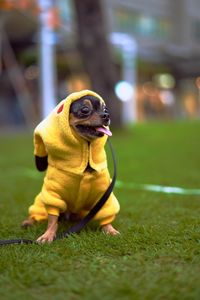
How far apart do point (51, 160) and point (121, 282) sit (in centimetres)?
113

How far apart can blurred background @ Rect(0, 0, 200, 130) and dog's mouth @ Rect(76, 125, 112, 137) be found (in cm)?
704

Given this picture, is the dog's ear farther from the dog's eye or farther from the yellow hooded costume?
the dog's eye

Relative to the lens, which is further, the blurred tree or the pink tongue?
the blurred tree

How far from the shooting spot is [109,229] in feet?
9.79

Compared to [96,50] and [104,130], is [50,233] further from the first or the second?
[96,50]

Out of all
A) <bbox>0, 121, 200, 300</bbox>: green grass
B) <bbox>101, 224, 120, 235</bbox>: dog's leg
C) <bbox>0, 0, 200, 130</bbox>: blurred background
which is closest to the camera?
<bbox>0, 121, 200, 300</bbox>: green grass

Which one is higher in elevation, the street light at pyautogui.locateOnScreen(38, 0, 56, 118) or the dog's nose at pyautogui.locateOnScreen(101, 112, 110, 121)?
the dog's nose at pyautogui.locateOnScreen(101, 112, 110, 121)

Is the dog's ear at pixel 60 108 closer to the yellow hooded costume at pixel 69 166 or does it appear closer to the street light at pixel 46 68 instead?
the yellow hooded costume at pixel 69 166

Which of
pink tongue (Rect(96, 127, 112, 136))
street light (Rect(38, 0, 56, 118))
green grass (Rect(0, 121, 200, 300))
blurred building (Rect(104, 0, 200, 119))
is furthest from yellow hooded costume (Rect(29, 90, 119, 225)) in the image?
blurred building (Rect(104, 0, 200, 119))

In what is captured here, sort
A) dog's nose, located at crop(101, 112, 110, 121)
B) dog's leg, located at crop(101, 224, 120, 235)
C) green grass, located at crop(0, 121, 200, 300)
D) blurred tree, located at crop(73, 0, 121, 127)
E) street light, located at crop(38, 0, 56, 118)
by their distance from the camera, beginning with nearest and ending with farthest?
1. green grass, located at crop(0, 121, 200, 300)
2. dog's nose, located at crop(101, 112, 110, 121)
3. dog's leg, located at crop(101, 224, 120, 235)
4. blurred tree, located at crop(73, 0, 121, 127)
5. street light, located at crop(38, 0, 56, 118)

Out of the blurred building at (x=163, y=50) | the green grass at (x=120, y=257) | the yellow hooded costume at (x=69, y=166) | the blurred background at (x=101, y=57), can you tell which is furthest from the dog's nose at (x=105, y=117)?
the blurred building at (x=163, y=50)

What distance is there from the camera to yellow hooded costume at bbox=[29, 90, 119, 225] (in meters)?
2.80

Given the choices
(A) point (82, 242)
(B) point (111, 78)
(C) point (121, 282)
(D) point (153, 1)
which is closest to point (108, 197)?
(A) point (82, 242)

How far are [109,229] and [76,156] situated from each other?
0.53 m
